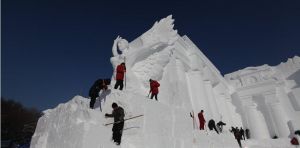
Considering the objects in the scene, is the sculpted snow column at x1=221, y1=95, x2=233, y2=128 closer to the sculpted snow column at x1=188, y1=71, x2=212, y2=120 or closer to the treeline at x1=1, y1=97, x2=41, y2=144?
the sculpted snow column at x1=188, y1=71, x2=212, y2=120

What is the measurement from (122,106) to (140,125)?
2.98ft

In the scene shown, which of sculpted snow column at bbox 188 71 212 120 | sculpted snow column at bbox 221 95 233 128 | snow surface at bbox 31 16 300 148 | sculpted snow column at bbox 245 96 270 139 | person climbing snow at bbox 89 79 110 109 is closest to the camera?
snow surface at bbox 31 16 300 148

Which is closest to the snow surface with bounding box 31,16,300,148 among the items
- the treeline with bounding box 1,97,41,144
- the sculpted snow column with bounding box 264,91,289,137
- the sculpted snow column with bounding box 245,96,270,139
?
the sculpted snow column with bounding box 264,91,289,137

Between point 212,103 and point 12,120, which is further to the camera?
point 12,120

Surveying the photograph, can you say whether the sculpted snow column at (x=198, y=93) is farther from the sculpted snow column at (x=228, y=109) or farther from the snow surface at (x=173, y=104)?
the sculpted snow column at (x=228, y=109)

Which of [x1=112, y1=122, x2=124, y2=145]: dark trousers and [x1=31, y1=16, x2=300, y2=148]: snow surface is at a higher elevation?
[x1=31, y1=16, x2=300, y2=148]: snow surface

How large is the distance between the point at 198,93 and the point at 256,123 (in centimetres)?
1195

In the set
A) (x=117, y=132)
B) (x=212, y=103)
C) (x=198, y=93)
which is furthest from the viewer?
(x=212, y=103)

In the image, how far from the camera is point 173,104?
16.2m

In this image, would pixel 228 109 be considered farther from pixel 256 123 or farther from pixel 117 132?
pixel 117 132

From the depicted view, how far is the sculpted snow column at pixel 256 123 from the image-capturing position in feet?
90.1

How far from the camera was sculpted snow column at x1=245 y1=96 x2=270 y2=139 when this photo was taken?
27469 mm

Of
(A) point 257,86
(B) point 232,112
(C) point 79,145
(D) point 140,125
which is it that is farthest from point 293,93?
(C) point 79,145

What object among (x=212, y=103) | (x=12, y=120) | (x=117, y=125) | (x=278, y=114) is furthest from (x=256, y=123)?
(x=12, y=120)
